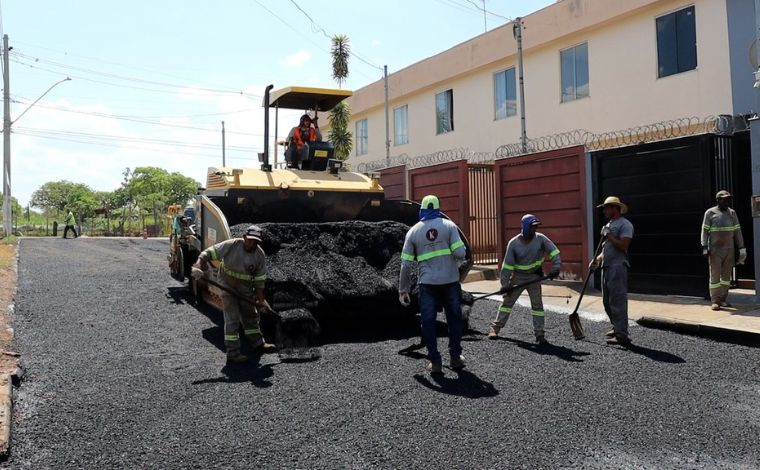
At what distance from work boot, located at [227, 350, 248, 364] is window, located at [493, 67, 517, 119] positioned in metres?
12.4

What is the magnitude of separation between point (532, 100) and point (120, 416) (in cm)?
1355

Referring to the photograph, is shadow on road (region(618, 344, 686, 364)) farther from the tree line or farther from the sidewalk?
the tree line

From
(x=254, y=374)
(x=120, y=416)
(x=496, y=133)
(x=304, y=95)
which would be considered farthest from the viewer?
(x=496, y=133)

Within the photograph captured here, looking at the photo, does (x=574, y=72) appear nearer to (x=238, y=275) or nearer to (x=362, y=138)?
(x=362, y=138)

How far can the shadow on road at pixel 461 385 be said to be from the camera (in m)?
4.59

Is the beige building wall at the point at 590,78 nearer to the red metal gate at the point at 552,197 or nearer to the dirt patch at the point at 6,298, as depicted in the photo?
the red metal gate at the point at 552,197

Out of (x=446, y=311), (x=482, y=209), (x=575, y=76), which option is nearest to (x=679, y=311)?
(x=446, y=311)

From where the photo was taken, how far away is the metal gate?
477 inches

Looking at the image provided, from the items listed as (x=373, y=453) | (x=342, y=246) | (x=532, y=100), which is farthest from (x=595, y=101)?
(x=373, y=453)

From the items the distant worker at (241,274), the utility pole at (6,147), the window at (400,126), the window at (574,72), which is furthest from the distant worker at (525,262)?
the utility pole at (6,147)

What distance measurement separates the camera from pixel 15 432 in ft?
12.4

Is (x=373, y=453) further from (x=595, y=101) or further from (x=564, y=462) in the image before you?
(x=595, y=101)

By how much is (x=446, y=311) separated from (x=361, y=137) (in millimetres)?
18936

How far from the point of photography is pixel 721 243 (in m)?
7.76
